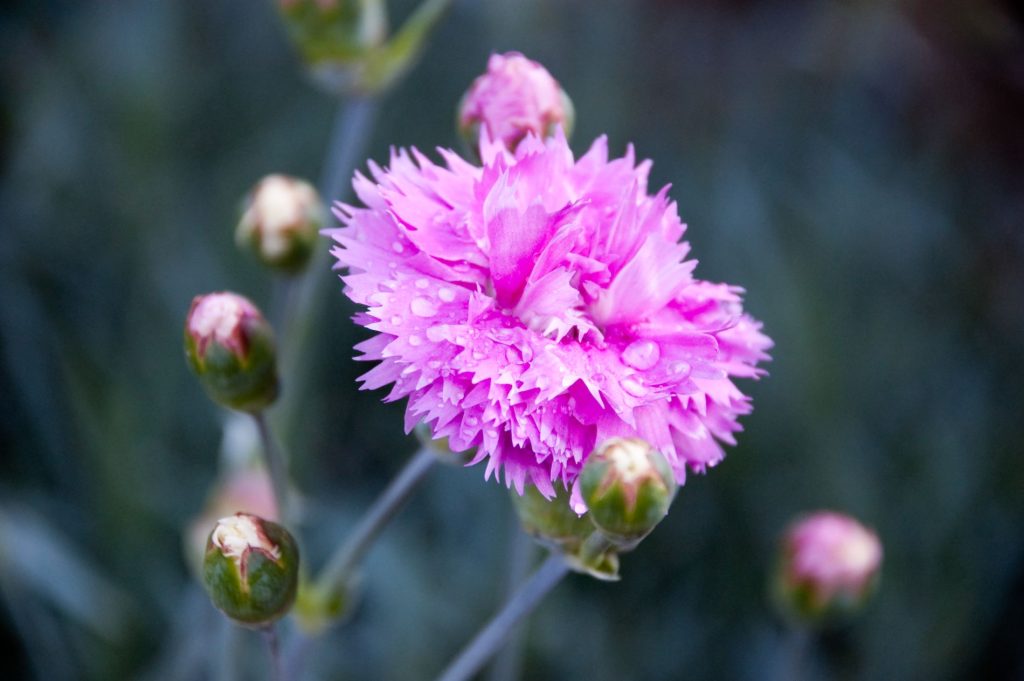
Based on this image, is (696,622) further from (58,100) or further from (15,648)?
(58,100)

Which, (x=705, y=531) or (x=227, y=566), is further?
(x=705, y=531)

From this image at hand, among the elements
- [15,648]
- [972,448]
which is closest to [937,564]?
[972,448]

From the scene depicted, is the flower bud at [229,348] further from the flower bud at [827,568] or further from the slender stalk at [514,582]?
the flower bud at [827,568]

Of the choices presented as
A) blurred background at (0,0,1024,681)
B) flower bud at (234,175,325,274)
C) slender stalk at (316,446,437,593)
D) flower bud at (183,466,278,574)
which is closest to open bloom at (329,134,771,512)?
slender stalk at (316,446,437,593)

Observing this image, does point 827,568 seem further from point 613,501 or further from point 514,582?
point 613,501

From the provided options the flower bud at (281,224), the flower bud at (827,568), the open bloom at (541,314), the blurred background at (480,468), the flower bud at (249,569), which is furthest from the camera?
the blurred background at (480,468)

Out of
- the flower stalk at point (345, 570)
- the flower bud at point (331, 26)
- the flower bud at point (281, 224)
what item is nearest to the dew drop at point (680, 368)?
the flower stalk at point (345, 570)

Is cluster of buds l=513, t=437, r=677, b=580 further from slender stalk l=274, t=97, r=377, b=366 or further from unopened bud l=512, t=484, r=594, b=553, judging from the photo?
slender stalk l=274, t=97, r=377, b=366

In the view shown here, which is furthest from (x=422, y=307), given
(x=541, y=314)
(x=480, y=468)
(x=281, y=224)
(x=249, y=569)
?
(x=480, y=468)
